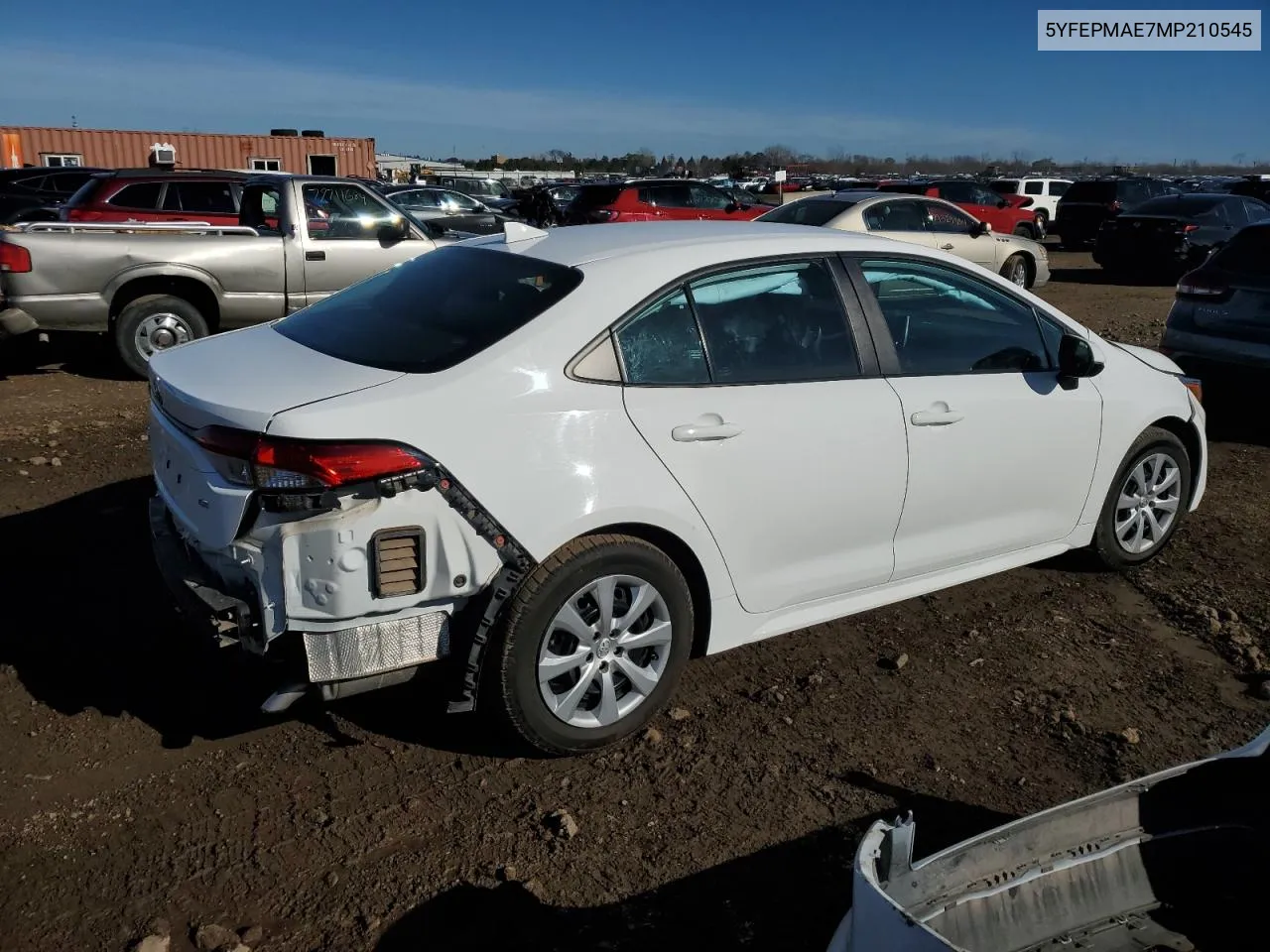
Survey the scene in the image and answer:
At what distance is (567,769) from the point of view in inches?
137

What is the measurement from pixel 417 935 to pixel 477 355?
1636mm

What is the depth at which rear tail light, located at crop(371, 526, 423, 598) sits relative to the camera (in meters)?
2.97

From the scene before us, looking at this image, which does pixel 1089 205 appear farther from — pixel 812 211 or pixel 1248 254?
pixel 1248 254

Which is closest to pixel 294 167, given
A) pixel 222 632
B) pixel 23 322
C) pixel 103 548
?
pixel 23 322

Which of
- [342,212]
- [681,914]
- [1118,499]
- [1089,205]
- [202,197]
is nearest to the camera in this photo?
[681,914]

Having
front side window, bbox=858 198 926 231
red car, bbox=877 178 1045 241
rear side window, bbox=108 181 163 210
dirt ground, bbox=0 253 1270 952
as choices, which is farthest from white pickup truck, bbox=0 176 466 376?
red car, bbox=877 178 1045 241

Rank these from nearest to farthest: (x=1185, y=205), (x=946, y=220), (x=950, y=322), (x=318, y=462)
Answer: (x=318, y=462) < (x=950, y=322) < (x=946, y=220) < (x=1185, y=205)

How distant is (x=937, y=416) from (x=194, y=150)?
120 feet

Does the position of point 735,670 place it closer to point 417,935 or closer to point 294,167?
point 417,935

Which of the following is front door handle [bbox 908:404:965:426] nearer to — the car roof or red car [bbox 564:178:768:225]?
the car roof

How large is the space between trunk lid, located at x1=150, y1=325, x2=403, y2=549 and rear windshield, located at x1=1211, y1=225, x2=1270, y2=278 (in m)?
6.95

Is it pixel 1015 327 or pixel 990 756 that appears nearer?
pixel 990 756

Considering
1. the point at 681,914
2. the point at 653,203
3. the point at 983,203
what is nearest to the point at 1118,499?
the point at 681,914

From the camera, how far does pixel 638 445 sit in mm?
3359
